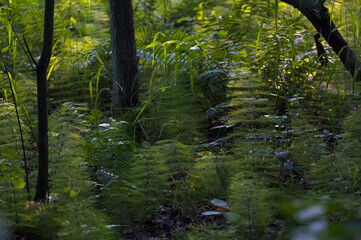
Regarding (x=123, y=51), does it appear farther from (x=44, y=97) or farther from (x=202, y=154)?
(x=44, y=97)

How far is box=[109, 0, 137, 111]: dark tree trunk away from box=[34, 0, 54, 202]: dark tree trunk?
148 centimetres

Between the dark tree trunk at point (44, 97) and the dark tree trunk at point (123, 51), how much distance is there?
1.48 m

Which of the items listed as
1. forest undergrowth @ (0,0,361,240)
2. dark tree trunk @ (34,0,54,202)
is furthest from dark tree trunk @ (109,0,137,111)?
dark tree trunk @ (34,0,54,202)

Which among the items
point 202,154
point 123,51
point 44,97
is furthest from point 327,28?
point 44,97

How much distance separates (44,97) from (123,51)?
1642 millimetres

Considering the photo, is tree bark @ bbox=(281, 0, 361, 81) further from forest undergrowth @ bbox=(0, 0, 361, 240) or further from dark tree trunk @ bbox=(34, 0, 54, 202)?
dark tree trunk @ bbox=(34, 0, 54, 202)

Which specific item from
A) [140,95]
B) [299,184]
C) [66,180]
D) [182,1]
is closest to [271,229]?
[299,184]

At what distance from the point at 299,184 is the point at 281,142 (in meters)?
0.37

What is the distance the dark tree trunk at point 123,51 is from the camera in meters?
4.41

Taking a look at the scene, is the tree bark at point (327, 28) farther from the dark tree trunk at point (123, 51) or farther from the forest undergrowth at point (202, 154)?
the dark tree trunk at point (123, 51)

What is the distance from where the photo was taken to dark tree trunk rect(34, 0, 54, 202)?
287cm

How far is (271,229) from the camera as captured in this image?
261 cm

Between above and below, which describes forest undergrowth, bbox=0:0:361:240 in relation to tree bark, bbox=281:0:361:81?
below

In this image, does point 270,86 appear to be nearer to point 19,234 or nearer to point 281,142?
point 281,142
